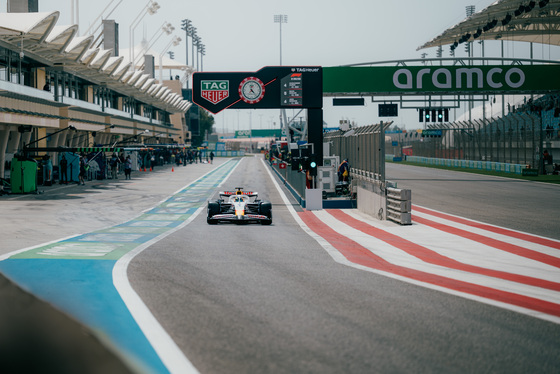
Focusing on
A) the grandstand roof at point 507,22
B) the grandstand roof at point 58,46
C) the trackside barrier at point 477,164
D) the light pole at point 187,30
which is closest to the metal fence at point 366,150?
the grandstand roof at point 58,46

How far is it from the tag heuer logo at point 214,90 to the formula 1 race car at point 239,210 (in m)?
8.67

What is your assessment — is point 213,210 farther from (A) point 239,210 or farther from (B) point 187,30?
(B) point 187,30

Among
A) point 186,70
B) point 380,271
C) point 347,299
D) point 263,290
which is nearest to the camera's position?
point 347,299

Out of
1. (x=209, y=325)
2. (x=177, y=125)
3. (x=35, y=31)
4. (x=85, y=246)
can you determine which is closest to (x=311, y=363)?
(x=209, y=325)

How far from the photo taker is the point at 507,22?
144 feet

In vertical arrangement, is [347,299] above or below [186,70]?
below

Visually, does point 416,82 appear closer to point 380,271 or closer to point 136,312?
point 380,271

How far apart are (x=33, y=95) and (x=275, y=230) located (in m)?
22.2

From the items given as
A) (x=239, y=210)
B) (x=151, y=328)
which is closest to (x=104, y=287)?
(x=151, y=328)

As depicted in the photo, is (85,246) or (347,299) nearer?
(347,299)

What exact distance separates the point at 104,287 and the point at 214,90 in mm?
18787

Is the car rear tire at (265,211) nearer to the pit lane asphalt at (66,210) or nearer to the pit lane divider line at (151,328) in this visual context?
the pit lane asphalt at (66,210)

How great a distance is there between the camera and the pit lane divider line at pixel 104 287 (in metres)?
5.61

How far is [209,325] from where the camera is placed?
640 centimetres
